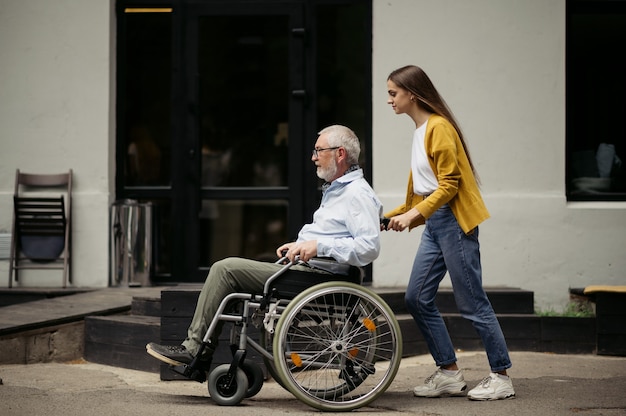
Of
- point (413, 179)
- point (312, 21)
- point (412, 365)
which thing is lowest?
point (412, 365)

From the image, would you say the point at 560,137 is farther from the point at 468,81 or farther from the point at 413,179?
the point at 413,179

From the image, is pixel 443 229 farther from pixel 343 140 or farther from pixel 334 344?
pixel 334 344

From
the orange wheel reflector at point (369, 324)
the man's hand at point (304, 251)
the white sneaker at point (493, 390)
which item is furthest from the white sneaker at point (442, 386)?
the man's hand at point (304, 251)

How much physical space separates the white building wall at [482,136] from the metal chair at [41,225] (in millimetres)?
99

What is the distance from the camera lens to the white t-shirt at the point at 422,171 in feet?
17.9

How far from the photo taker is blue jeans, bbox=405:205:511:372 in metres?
5.41

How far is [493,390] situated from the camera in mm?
5434

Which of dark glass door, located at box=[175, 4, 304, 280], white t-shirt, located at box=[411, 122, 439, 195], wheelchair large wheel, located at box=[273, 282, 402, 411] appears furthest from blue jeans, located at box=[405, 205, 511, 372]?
dark glass door, located at box=[175, 4, 304, 280]

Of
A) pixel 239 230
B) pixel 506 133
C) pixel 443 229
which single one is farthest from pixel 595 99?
pixel 443 229

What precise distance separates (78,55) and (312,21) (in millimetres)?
2073

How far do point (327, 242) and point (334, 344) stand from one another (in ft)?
1.75

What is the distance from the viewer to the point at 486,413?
Answer: 16.6 ft

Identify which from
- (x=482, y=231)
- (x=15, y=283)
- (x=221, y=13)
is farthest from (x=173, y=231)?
(x=482, y=231)

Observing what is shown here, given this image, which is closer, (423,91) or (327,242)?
(327,242)
